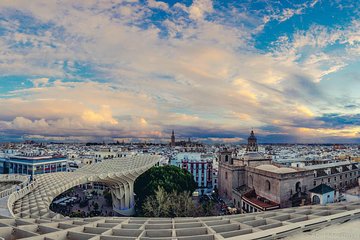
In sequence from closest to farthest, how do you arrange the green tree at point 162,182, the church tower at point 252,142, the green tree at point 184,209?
the green tree at point 184,209
the green tree at point 162,182
the church tower at point 252,142

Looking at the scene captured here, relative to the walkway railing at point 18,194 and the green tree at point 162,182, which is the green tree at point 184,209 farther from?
the walkway railing at point 18,194

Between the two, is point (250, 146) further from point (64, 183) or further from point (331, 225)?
point (331, 225)

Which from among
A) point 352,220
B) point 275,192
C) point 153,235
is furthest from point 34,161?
point 352,220

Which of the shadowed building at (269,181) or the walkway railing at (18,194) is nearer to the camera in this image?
the walkway railing at (18,194)

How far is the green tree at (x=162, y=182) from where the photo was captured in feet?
131

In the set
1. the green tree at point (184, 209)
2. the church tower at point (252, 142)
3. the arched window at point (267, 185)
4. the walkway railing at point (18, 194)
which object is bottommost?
the green tree at point (184, 209)

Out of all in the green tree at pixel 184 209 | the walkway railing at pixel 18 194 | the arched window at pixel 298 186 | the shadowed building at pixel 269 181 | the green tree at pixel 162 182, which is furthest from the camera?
the green tree at pixel 162 182

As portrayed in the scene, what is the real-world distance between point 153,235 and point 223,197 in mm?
43218

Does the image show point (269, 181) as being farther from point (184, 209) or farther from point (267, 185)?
point (184, 209)

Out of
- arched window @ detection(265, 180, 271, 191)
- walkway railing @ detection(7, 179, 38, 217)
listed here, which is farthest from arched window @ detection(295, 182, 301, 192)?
walkway railing @ detection(7, 179, 38, 217)

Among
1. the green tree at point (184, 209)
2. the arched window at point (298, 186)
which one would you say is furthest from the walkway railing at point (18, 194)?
the arched window at point (298, 186)

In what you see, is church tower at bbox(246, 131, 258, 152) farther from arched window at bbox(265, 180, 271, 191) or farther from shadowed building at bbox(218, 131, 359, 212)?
arched window at bbox(265, 180, 271, 191)

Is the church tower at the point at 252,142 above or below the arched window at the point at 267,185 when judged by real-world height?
above

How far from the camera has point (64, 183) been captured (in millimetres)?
27438
